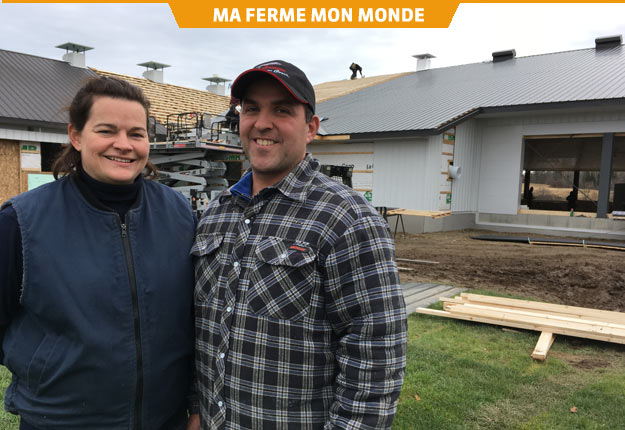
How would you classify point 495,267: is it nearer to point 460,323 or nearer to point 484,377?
point 460,323

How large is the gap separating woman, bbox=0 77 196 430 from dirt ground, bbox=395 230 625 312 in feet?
23.0

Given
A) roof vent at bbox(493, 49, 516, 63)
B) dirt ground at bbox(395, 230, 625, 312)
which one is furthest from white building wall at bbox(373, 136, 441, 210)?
roof vent at bbox(493, 49, 516, 63)

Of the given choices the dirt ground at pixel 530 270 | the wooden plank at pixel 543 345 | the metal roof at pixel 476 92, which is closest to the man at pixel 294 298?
the wooden plank at pixel 543 345

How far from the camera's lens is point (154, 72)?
72.8ft

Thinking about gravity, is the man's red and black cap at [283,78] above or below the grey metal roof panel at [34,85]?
below

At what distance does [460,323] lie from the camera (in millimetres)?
6074

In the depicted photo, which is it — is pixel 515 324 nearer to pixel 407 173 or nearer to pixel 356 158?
pixel 407 173

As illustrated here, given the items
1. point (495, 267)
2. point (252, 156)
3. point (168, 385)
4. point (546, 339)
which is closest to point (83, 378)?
point (168, 385)

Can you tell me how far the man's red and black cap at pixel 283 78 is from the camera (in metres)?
1.78

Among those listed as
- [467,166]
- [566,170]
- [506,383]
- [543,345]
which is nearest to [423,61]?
[566,170]

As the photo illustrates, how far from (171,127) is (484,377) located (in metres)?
12.9

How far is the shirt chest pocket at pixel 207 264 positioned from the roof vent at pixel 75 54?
68.1ft

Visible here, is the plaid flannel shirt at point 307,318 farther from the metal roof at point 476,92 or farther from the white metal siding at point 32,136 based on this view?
Result: the white metal siding at point 32,136

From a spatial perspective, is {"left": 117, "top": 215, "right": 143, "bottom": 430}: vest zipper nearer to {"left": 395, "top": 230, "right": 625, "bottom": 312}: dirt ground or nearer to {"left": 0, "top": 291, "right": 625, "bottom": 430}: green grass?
{"left": 0, "top": 291, "right": 625, "bottom": 430}: green grass
